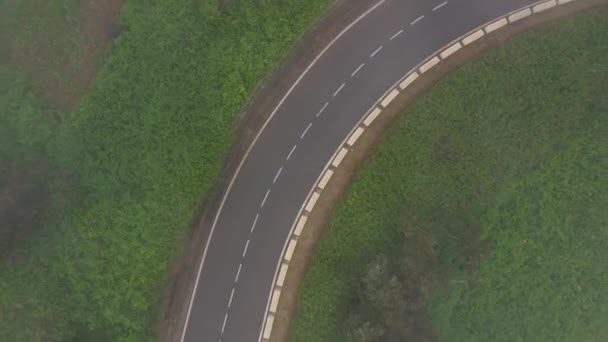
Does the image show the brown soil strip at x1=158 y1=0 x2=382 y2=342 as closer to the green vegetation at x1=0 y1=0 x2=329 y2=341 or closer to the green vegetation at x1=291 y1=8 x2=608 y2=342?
the green vegetation at x1=0 y1=0 x2=329 y2=341

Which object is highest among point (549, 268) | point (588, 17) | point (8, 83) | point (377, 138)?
point (8, 83)

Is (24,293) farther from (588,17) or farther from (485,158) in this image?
(588,17)

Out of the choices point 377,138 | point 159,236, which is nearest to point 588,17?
point 377,138

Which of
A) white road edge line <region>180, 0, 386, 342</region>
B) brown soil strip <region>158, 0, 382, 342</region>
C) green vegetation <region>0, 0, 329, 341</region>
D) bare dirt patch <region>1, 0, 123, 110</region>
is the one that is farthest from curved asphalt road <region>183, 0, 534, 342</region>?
bare dirt patch <region>1, 0, 123, 110</region>

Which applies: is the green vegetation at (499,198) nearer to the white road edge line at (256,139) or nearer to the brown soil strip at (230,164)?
the white road edge line at (256,139)

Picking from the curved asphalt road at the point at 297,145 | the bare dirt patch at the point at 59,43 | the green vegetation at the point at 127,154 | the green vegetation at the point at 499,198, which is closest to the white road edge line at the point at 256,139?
the curved asphalt road at the point at 297,145
